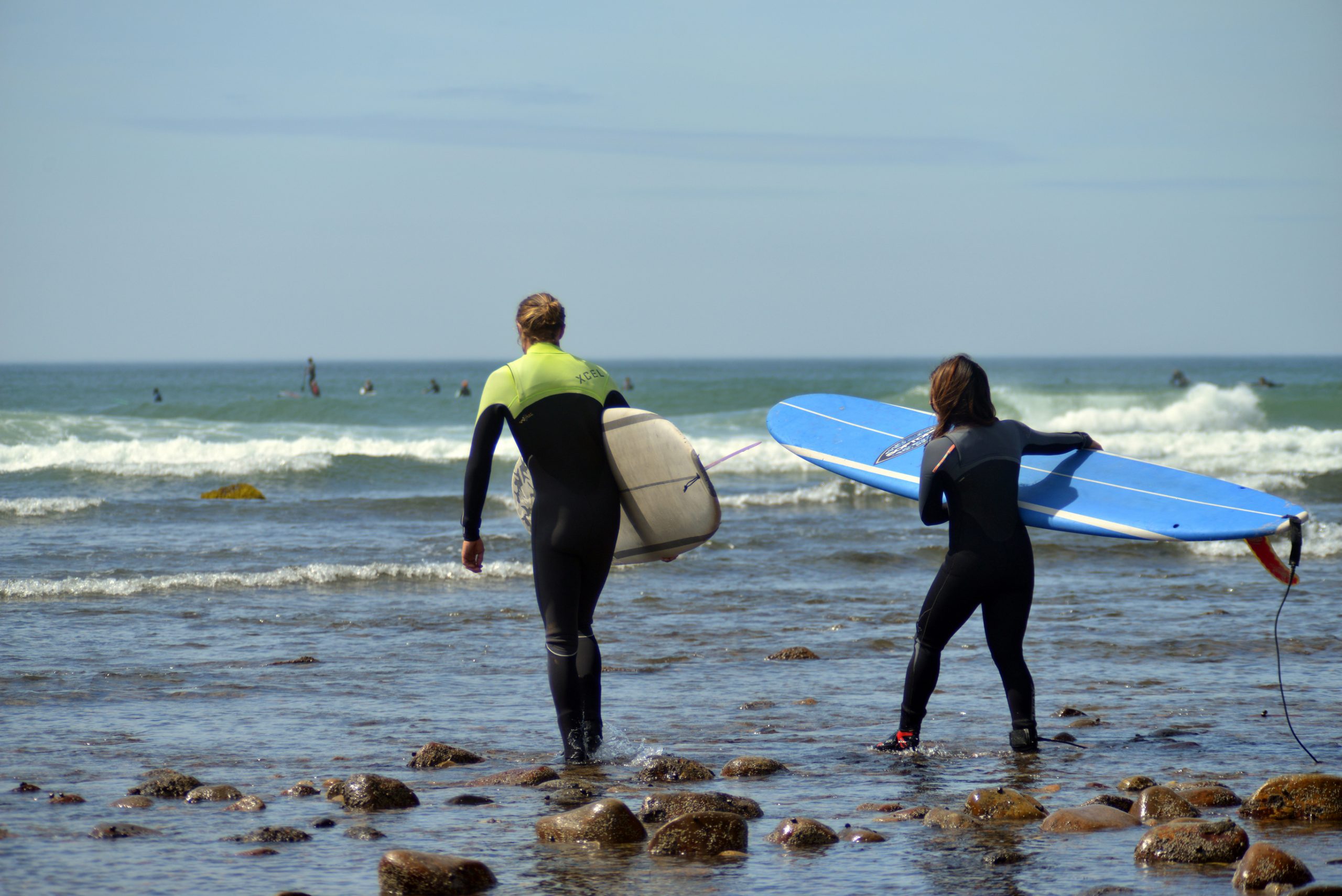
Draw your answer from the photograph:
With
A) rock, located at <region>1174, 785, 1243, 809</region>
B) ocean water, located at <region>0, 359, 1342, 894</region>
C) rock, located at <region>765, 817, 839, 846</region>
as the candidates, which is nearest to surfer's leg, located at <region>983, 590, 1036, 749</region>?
ocean water, located at <region>0, 359, 1342, 894</region>

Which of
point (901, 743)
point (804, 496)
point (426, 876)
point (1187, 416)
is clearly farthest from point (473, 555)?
point (1187, 416)

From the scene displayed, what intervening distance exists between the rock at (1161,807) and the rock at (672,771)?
1435 millimetres

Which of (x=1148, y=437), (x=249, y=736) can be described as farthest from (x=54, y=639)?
(x=1148, y=437)

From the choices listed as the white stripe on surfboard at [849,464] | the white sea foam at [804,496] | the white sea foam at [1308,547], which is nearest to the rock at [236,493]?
the white sea foam at [804,496]

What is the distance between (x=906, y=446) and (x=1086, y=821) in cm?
253

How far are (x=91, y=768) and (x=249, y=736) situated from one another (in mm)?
672

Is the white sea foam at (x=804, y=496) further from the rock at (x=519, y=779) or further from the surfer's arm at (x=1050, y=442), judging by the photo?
the rock at (x=519, y=779)

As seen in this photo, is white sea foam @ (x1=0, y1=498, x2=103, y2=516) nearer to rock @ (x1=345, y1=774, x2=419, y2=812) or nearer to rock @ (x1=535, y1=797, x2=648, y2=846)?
rock @ (x1=345, y1=774, x2=419, y2=812)

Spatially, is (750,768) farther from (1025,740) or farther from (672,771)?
(1025,740)

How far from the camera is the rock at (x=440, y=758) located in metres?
→ 4.56

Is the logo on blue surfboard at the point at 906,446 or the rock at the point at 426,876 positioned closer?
the rock at the point at 426,876

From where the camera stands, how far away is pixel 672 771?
14.1ft

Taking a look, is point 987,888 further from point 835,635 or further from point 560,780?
point 835,635

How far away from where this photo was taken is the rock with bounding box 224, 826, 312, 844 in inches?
139
